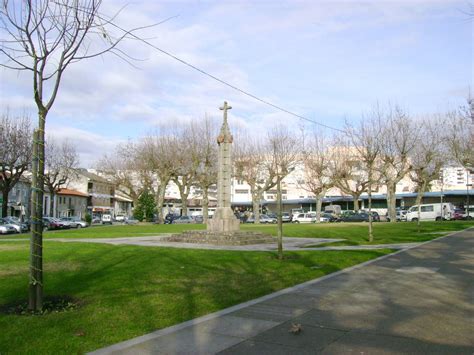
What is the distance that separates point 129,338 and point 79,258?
324 inches

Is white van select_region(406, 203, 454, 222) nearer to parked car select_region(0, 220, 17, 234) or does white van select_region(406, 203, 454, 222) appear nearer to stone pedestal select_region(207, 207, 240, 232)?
stone pedestal select_region(207, 207, 240, 232)

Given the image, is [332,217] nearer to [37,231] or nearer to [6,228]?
[6,228]

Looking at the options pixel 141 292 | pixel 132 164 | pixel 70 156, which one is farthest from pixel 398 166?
pixel 141 292

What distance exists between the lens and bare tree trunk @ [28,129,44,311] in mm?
7113

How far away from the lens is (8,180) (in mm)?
45312

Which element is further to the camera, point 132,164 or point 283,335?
point 132,164

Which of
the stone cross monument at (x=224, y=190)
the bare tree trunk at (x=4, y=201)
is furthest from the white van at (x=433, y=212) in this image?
the bare tree trunk at (x=4, y=201)

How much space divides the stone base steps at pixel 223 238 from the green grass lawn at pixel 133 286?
4639 mm

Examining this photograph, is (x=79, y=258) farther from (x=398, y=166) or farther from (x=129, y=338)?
(x=398, y=166)

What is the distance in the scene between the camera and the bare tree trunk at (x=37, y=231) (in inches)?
280

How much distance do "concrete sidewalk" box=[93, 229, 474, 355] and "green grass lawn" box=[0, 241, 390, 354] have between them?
476 millimetres

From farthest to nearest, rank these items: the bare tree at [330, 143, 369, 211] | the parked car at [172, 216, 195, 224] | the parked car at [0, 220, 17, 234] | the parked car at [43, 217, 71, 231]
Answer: the parked car at [172, 216, 195, 224]
the bare tree at [330, 143, 369, 211]
the parked car at [43, 217, 71, 231]
the parked car at [0, 220, 17, 234]

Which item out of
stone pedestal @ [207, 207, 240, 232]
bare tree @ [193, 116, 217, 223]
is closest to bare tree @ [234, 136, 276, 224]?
bare tree @ [193, 116, 217, 223]

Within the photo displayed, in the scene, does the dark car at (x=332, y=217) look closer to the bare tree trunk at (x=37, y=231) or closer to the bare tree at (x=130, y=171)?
the bare tree at (x=130, y=171)
